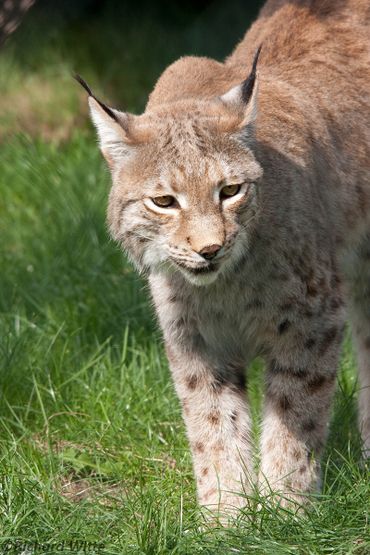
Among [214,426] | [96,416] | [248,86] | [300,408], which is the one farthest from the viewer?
[96,416]

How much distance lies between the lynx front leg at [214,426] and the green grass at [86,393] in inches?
6.5

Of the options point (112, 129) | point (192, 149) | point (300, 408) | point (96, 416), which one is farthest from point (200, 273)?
point (96, 416)

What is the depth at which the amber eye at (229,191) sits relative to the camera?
155 inches

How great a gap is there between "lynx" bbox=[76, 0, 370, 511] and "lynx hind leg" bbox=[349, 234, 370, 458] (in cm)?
11

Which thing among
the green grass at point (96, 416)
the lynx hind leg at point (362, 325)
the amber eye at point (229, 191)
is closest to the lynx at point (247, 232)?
the amber eye at point (229, 191)

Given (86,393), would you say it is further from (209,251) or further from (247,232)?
(209,251)

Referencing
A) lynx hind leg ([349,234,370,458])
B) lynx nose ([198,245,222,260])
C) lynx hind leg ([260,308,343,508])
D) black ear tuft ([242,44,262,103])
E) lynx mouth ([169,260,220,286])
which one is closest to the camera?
lynx nose ([198,245,222,260])

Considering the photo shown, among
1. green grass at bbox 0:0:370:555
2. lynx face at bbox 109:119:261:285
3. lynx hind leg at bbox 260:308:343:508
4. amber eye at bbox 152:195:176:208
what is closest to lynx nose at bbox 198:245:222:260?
lynx face at bbox 109:119:261:285

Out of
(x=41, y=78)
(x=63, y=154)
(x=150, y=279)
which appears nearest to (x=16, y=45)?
(x=41, y=78)

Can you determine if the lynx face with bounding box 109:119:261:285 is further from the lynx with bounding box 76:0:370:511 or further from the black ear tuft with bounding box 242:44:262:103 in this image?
the black ear tuft with bounding box 242:44:262:103

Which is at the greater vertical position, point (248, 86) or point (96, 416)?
point (248, 86)

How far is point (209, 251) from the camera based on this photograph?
3.79 meters

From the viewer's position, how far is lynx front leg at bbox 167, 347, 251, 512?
173 inches

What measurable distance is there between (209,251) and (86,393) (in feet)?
5.47
